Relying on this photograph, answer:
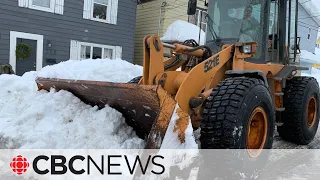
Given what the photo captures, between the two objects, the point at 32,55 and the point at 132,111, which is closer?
the point at 132,111

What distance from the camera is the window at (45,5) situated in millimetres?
10867

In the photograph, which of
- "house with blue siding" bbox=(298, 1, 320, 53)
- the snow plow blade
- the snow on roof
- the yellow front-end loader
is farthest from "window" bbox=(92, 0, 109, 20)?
the snow on roof

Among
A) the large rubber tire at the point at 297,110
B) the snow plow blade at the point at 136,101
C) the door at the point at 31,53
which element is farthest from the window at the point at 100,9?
the large rubber tire at the point at 297,110

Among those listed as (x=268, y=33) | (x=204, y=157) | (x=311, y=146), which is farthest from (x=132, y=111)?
(x=311, y=146)

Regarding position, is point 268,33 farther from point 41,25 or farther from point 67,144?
point 41,25

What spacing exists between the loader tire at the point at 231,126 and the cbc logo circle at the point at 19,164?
1858 mm

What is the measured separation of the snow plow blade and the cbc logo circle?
1010 millimetres

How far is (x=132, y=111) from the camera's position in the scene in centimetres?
361

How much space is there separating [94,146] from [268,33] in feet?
10.4

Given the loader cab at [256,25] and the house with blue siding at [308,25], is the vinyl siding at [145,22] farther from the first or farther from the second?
the house with blue siding at [308,25]

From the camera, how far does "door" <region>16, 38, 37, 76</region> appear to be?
432 inches

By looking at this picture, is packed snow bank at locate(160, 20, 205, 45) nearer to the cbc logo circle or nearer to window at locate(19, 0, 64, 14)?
window at locate(19, 0, 64, 14)

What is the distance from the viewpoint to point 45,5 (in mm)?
11430

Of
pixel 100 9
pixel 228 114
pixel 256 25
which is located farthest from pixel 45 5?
pixel 228 114
